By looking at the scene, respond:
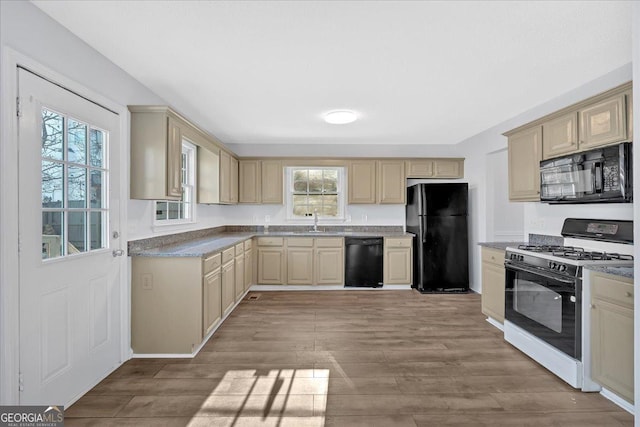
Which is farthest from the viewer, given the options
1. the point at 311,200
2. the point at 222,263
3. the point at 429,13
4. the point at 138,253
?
the point at 311,200

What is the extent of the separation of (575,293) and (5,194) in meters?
3.52

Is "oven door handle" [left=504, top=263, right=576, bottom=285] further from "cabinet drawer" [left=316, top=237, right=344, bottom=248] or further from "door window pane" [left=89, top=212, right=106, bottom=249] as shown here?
"door window pane" [left=89, top=212, right=106, bottom=249]

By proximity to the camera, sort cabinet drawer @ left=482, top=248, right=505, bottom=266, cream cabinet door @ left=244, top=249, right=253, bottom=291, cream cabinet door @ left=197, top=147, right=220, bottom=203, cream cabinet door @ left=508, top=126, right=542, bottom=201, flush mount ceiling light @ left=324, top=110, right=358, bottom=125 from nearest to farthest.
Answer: cream cabinet door @ left=508, top=126, right=542, bottom=201 < cabinet drawer @ left=482, top=248, right=505, bottom=266 < flush mount ceiling light @ left=324, top=110, right=358, bottom=125 < cream cabinet door @ left=197, top=147, right=220, bottom=203 < cream cabinet door @ left=244, top=249, right=253, bottom=291

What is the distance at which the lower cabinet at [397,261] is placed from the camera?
501cm

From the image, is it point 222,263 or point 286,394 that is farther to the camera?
point 222,263

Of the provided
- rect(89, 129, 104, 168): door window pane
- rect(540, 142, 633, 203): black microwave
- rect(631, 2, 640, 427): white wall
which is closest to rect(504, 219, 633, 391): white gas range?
rect(540, 142, 633, 203): black microwave

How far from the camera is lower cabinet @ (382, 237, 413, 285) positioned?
16.4ft

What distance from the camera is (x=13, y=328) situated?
1674 millimetres

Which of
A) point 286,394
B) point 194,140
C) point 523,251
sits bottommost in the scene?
point 286,394

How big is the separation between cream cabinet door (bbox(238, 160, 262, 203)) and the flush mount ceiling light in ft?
6.16

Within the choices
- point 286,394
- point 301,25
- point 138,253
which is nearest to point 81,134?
point 138,253

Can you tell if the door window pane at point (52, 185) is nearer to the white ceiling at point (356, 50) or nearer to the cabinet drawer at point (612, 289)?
the white ceiling at point (356, 50)

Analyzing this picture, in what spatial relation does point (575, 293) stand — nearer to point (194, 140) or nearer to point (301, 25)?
point (301, 25)

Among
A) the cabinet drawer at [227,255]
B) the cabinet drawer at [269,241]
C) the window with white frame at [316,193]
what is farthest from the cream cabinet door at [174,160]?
the window with white frame at [316,193]
